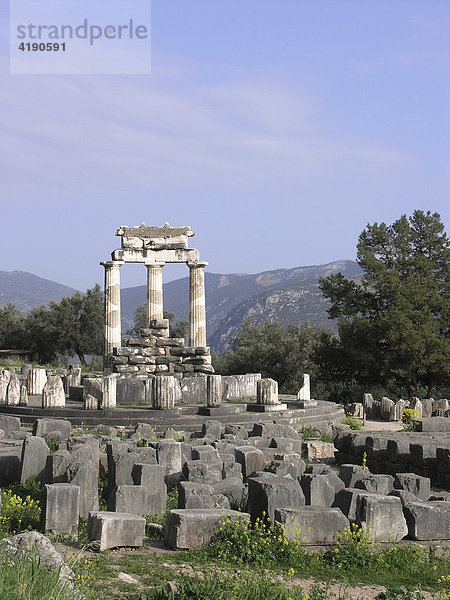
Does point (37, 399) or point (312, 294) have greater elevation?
point (312, 294)

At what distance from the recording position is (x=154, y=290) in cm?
3481

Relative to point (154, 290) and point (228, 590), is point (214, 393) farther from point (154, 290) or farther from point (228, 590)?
point (228, 590)

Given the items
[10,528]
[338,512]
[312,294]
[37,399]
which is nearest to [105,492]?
[10,528]

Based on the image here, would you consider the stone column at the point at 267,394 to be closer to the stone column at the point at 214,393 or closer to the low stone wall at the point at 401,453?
the stone column at the point at 214,393

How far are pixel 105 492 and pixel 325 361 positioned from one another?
94.0 feet

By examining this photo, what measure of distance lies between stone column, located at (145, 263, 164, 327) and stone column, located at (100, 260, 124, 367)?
54.5 inches

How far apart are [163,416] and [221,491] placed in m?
10.2

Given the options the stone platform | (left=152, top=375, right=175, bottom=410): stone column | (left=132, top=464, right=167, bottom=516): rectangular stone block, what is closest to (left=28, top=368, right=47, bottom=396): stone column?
the stone platform

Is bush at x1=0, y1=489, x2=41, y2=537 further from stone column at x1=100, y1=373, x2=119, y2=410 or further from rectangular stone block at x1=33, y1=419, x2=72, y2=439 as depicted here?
stone column at x1=100, y1=373, x2=119, y2=410

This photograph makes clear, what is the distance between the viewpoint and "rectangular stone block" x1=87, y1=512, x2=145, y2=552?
8.12 meters

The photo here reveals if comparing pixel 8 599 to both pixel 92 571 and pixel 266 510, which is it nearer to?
pixel 92 571

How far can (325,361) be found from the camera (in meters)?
39.5

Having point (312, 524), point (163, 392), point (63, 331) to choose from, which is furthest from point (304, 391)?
point (63, 331)

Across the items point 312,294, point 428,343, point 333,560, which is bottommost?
point 333,560
